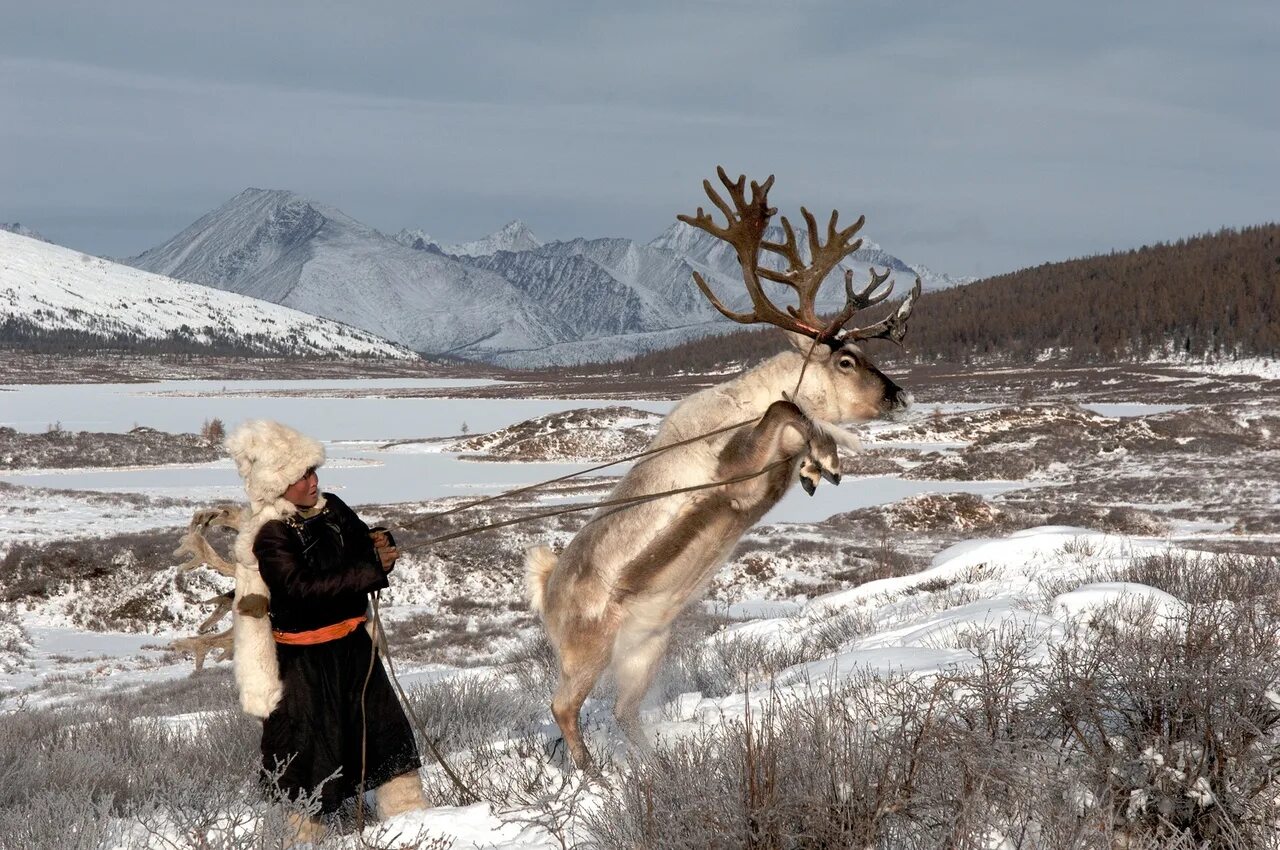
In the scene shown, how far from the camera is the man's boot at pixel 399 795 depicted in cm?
532

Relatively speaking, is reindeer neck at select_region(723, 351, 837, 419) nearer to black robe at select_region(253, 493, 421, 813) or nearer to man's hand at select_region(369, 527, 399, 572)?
man's hand at select_region(369, 527, 399, 572)

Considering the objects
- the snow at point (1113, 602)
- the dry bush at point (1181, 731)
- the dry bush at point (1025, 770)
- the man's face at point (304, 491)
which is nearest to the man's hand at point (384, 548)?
the man's face at point (304, 491)

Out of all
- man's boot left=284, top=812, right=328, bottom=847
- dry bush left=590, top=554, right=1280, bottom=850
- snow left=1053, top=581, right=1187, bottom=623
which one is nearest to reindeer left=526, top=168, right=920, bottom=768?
dry bush left=590, top=554, right=1280, bottom=850

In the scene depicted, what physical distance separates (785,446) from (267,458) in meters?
2.56

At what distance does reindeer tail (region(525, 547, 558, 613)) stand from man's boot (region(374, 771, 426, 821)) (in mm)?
1117

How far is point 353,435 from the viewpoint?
50.4m

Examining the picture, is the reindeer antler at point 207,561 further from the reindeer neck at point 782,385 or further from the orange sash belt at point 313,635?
Answer: the reindeer neck at point 782,385

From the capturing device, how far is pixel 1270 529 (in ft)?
69.5

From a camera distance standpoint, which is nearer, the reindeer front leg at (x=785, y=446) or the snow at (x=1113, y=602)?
the reindeer front leg at (x=785, y=446)

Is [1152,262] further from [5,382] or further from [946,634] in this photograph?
[946,634]

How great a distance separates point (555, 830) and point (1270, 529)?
2201cm

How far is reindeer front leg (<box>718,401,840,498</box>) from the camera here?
439cm

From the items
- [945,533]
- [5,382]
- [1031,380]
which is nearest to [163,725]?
[945,533]

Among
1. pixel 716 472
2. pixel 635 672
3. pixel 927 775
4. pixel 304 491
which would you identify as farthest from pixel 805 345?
pixel 304 491
